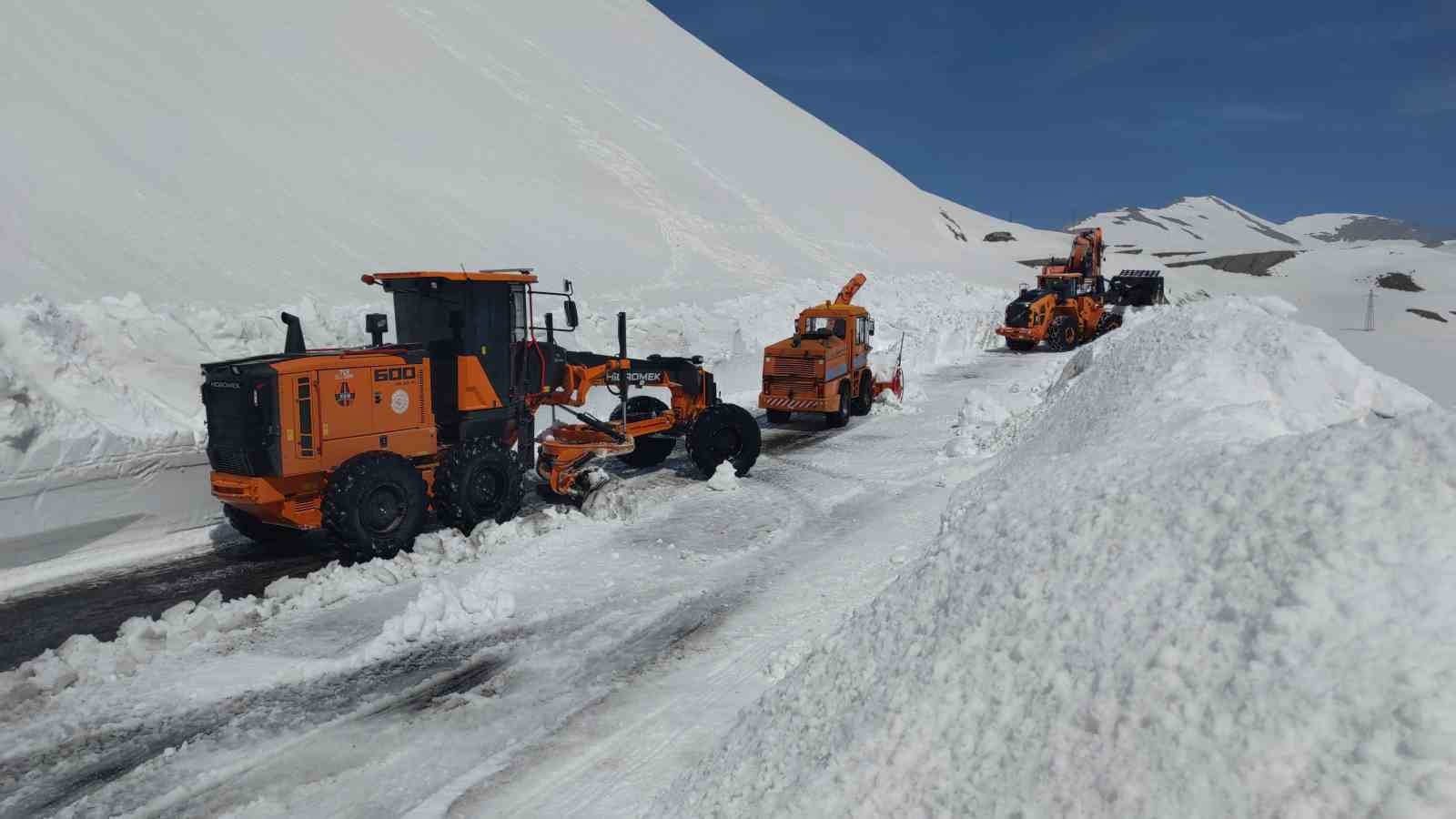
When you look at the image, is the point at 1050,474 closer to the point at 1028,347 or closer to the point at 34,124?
the point at 34,124

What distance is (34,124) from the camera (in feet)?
52.4

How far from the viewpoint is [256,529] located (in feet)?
27.2

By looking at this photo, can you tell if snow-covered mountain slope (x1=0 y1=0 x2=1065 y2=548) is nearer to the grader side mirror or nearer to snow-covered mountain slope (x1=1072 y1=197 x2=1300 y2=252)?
the grader side mirror

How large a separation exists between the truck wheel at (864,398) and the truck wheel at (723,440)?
5.28m

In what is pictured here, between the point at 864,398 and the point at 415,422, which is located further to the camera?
the point at 864,398

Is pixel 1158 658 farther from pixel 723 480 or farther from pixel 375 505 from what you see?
pixel 723 480

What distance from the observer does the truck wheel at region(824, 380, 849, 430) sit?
14.9 m

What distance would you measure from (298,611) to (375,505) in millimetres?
1157

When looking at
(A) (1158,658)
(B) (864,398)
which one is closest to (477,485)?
(A) (1158,658)

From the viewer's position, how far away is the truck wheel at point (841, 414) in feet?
48.8

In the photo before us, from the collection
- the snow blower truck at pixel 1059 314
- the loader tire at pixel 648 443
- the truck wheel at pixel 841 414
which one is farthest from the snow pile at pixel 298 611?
the snow blower truck at pixel 1059 314

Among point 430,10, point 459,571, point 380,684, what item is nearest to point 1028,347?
point 459,571

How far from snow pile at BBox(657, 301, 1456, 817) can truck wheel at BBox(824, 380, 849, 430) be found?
985 centimetres

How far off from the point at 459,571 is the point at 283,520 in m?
1.72
